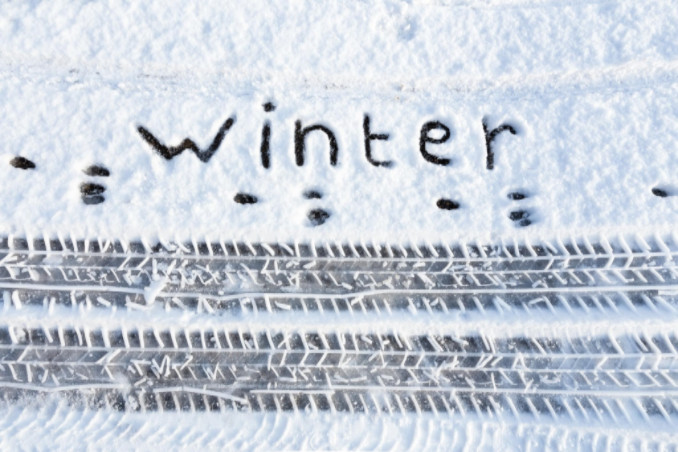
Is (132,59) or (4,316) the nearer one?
(4,316)

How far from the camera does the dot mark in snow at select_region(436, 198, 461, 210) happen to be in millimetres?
1227

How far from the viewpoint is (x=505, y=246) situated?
3.97 ft

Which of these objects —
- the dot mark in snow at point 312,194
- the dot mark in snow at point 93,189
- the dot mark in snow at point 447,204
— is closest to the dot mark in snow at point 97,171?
the dot mark in snow at point 93,189

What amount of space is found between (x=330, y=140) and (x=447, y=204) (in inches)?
12.8

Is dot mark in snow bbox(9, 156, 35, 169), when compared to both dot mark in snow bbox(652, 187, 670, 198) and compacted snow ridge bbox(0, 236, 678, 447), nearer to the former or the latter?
compacted snow ridge bbox(0, 236, 678, 447)

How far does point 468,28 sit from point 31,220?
1158 millimetres

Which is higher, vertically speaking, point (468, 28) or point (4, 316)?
point (468, 28)

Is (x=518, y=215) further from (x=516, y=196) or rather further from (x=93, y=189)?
(x=93, y=189)

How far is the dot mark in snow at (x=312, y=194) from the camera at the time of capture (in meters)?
1.23

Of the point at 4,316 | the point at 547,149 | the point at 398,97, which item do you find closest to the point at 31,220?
the point at 4,316

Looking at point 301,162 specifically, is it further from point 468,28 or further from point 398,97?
point 468,28

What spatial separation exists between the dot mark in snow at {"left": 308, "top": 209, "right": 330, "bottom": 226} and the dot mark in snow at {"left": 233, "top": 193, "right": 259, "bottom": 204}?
13 cm

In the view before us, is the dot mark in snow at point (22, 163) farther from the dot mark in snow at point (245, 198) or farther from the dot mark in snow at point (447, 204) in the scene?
the dot mark in snow at point (447, 204)

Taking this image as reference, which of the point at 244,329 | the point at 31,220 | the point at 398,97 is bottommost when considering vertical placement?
the point at 244,329
